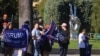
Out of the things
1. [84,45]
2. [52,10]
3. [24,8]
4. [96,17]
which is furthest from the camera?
[52,10]

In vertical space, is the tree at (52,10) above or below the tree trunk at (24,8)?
below

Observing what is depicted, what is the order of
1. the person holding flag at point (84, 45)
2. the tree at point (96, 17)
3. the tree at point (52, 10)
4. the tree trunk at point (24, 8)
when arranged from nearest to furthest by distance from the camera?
the tree trunk at point (24, 8) < the person holding flag at point (84, 45) < the tree at point (96, 17) < the tree at point (52, 10)

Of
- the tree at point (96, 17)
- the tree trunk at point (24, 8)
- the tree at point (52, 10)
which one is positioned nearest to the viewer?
the tree trunk at point (24, 8)

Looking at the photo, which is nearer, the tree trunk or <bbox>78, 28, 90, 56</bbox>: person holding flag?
the tree trunk

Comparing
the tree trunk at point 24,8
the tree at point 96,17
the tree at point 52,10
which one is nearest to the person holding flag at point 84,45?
the tree trunk at point 24,8

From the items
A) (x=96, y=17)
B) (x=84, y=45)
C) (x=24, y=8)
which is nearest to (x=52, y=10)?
(x=96, y=17)

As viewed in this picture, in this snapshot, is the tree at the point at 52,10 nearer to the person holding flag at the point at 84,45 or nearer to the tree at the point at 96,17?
the tree at the point at 96,17

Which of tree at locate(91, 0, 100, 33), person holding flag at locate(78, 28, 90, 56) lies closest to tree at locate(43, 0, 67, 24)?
tree at locate(91, 0, 100, 33)

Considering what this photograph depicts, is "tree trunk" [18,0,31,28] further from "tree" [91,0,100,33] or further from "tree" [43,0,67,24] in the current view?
"tree" [43,0,67,24]

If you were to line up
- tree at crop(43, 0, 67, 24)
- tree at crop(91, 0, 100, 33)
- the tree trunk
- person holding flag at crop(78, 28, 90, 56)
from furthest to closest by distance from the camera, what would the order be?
tree at crop(43, 0, 67, 24) < tree at crop(91, 0, 100, 33) < person holding flag at crop(78, 28, 90, 56) < the tree trunk

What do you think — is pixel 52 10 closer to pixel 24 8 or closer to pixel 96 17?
pixel 96 17

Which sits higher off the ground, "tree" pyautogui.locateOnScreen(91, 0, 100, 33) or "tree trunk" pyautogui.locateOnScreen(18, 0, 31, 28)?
"tree trunk" pyautogui.locateOnScreen(18, 0, 31, 28)

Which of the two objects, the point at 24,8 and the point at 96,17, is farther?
the point at 96,17

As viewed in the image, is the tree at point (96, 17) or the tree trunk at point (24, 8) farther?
the tree at point (96, 17)
